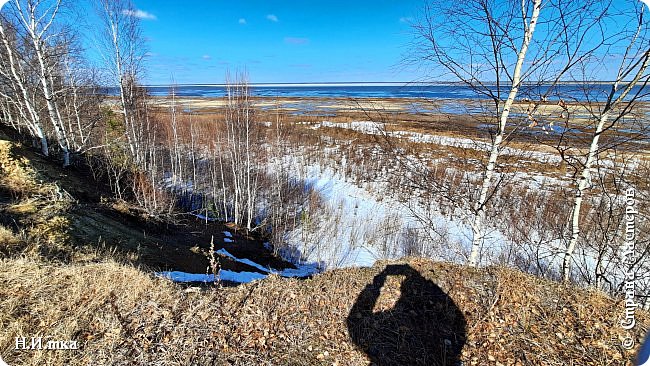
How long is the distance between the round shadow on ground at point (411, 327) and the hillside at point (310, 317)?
0.01 metres

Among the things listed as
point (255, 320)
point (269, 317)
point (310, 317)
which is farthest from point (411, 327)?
point (255, 320)

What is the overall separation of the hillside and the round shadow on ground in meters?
0.01

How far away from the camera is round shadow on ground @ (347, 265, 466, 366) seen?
3.27 meters

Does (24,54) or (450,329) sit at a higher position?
(24,54)

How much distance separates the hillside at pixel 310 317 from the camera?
3102 mm

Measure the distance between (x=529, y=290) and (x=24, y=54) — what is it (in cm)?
1859

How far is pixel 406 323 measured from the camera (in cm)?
374

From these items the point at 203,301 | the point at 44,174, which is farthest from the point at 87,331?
the point at 44,174

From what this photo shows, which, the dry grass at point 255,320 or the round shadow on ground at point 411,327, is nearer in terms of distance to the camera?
the dry grass at point 255,320

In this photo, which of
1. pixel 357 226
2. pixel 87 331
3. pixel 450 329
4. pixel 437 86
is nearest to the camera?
pixel 87 331

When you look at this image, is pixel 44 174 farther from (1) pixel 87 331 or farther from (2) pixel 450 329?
(2) pixel 450 329

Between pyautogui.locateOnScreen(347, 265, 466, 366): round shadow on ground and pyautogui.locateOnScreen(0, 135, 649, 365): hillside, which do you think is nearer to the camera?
pyautogui.locateOnScreen(0, 135, 649, 365): hillside

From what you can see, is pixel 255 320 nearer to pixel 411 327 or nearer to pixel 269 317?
pixel 269 317

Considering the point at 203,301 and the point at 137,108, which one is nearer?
the point at 203,301
